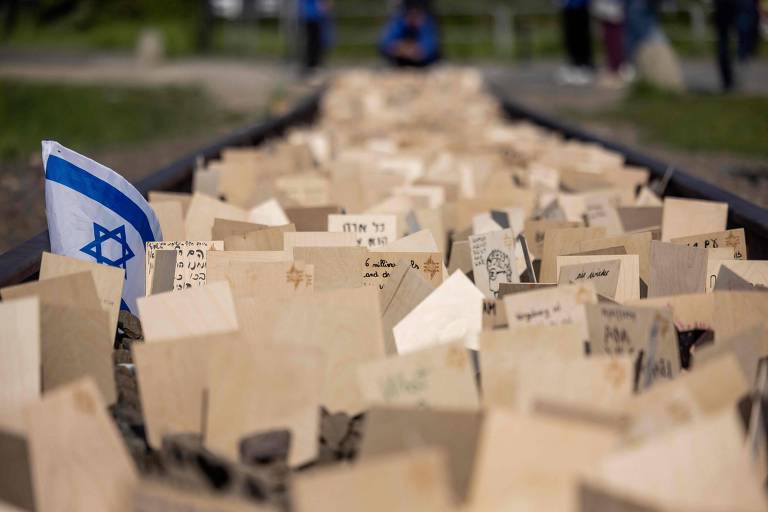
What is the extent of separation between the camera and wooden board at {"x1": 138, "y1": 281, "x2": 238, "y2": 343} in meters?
2.44

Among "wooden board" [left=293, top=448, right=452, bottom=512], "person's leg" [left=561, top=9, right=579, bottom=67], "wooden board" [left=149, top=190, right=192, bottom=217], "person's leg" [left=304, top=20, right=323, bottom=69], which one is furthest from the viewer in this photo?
"person's leg" [left=304, top=20, right=323, bottom=69]

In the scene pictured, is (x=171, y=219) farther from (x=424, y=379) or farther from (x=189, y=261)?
(x=424, y=379)

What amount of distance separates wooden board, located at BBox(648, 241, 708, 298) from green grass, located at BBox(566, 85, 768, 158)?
20.3 ft

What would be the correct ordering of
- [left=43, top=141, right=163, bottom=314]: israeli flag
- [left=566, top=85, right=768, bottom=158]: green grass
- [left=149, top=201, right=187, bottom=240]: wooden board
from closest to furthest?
1. [left=43, top=141, right=163, bottom=314]: israeli flag
2. [left=149, top=201, right=187, bottom=240]: wooden board
3. [left=566, top=85, right=768, bottom=158]: green grass

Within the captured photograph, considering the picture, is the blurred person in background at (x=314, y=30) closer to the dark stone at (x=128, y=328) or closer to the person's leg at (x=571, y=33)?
the person's leg at (x=571, y=33)

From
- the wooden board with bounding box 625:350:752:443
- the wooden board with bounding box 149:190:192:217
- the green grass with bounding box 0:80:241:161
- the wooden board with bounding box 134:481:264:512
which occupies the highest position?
the green grass with bounding box 0:80:241:161

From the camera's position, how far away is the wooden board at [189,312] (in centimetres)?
244

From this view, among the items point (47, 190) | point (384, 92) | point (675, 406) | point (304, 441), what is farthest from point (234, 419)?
point (384, 92)

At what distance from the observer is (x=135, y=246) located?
3.24 m

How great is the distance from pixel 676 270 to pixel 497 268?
1.71ft

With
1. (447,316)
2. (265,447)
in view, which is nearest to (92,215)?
(447,316)

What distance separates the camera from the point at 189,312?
8.10 feet

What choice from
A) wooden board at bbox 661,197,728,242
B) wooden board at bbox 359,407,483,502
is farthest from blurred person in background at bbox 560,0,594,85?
wooden board at bbox 359,407,483,502

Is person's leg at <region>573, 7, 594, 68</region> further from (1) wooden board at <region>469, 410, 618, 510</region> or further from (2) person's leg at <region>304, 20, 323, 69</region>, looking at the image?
(1) wooden board at <region>469, 410, 618, 510</region>
